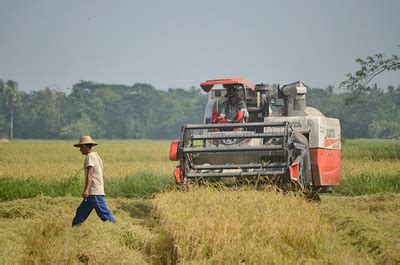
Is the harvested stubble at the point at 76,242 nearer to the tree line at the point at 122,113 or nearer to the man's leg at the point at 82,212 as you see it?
the man's leg at the point at 82,212

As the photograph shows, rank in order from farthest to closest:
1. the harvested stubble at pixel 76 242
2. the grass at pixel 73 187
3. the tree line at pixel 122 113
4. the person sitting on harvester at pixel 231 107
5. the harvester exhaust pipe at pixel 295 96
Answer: the tree line at pixel 122 113
the grass at pixel 73 187
the harvester exhaust pipe at pixel 295 96
the person sitting on harvester at pixel 231 107
the harvested stubble at pixel 76 242

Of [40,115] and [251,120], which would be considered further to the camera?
[40,115]

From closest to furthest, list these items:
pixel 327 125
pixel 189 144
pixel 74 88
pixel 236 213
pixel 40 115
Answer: pixel 236 213, pixel 189 144, pixel 327 125, pixel 40 115, pixel 74 88

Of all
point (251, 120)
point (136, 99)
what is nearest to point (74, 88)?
point (136, 99)

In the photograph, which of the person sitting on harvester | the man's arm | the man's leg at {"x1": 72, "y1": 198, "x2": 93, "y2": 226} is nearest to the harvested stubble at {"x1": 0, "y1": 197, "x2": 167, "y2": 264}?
the man's leg at {"x1": 72, "y1": 198, "x2": 93, "y2": 226}

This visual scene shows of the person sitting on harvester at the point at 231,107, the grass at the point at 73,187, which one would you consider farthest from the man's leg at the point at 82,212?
the grass at the point at 73,187

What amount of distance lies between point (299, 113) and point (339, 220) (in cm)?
418

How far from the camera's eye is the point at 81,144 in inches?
386

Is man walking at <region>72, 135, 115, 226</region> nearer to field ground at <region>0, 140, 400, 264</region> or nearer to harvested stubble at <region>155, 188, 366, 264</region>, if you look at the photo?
field ground at <region>0, 140, 400, 264</region>

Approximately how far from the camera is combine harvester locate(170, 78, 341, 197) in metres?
10.9

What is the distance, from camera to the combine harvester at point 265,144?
1089 centimetres

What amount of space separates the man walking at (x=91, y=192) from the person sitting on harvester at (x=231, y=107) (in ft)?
11.0

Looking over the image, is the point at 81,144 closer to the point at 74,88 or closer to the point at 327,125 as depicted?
the point at 327,125

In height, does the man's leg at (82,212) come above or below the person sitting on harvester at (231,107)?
below
